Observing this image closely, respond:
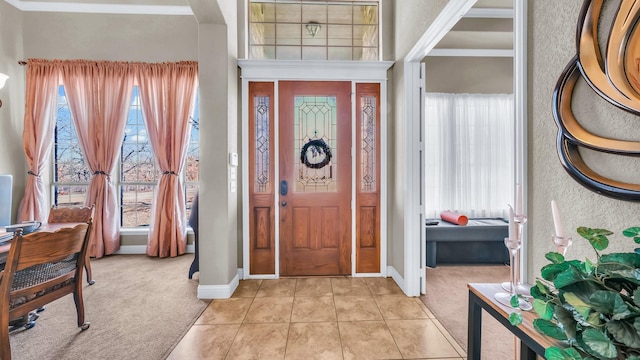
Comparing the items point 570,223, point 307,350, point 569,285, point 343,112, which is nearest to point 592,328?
point 569,285

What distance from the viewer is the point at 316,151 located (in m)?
3.32

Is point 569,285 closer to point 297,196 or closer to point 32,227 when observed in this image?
point 297,196

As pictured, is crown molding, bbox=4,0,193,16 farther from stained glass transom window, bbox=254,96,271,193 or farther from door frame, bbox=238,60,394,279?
stained glass transom window, bbox=254,96,271,193

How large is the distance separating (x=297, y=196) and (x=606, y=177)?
2.70 metres

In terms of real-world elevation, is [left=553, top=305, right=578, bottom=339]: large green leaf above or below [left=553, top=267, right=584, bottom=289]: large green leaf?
below

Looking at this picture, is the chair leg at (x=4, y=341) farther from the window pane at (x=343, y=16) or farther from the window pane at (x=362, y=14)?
the window pane at (x=362, y=14)

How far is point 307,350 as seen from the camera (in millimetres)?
1974

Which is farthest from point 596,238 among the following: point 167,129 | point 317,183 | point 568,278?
point 167,129

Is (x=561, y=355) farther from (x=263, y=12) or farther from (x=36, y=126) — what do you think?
(x=36, y=126)

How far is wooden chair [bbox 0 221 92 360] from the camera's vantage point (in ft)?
5.36

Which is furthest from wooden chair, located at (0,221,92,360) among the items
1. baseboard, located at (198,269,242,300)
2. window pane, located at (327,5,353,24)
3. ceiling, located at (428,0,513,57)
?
ceiling, located at (428,0,513,57)

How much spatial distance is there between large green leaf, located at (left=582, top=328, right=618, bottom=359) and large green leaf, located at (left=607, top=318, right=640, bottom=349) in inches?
0.8

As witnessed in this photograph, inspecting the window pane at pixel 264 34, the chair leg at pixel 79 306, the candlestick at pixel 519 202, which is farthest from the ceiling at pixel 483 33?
the chair leg at pixel 79 306

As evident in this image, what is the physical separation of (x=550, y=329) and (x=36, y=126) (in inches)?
233
